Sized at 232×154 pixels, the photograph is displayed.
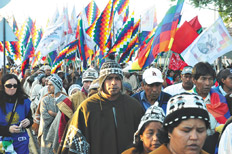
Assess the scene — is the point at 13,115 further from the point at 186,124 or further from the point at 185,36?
the point at 185,36

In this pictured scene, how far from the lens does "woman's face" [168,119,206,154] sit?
258 centimetres

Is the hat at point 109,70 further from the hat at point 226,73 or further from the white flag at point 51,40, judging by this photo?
the white flag at point 51,40

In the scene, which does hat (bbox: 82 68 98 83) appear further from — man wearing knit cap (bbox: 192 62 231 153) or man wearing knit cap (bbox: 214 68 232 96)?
man wearing knit cap (bbox: 192 62 231 153)

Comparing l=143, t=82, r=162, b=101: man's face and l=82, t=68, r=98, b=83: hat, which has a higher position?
l=82, t=68, r=98, b=83: hat

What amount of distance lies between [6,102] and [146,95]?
7.41 feet

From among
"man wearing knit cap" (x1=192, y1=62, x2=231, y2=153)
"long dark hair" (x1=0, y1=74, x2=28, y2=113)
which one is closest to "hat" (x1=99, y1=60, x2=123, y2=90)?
"man wearing knit cap" (x1=192, y1=62, x2=231, y2=153)

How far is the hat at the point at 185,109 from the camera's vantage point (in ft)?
Result: 8.54

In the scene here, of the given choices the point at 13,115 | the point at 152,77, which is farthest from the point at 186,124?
the point at 13,115

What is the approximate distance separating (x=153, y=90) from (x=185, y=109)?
2905mm

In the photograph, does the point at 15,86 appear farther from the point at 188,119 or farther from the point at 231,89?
the point at 188,119

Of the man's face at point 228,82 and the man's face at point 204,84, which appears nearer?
the man's face at point 204,84

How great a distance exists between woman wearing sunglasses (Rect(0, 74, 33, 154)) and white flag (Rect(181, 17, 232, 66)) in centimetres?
330

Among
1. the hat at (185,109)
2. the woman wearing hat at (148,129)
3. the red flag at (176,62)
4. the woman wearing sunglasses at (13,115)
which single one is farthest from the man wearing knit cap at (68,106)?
the red flag at (176,62)

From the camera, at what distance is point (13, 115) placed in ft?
20.4
